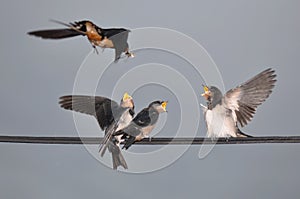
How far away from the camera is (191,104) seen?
6.07 metres

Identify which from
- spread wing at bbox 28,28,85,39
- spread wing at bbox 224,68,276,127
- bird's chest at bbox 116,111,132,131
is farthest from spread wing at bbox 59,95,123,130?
spread wing at bbox 28,28,85,39

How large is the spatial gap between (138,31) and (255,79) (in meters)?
1.62

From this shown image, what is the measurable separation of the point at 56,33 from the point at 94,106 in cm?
236

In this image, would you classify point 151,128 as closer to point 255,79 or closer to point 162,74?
point 162,74

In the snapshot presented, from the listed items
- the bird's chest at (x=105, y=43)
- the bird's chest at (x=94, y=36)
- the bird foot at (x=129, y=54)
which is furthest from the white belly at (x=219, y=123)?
the bird's chest at (x=94, y=36)

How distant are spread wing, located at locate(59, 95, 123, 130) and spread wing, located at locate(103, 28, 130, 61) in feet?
4.26

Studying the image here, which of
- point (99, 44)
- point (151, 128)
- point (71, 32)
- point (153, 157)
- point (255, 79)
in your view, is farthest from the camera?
point (255, 79)

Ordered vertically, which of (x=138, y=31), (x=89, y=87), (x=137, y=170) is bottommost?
(x=137, y=170)

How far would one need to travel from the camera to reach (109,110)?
258 inches

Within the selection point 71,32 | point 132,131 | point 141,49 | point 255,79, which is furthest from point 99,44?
point 255,79

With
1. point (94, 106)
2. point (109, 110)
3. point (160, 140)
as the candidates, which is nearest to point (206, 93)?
point (109, 110)

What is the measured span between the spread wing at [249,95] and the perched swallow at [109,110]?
1111 mm

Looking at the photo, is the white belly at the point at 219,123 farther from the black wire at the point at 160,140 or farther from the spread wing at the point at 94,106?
the black wire at the point at 160,140

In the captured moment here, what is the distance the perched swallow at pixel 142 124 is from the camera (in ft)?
18.8
